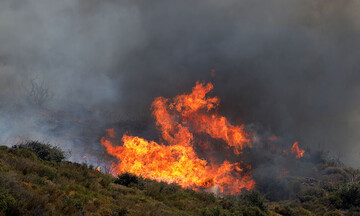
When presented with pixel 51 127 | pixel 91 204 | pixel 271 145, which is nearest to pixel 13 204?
pixel 91 204

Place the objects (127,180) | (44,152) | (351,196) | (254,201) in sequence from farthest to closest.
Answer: (351,196) < (44,152) < (127,180) < (254,201)

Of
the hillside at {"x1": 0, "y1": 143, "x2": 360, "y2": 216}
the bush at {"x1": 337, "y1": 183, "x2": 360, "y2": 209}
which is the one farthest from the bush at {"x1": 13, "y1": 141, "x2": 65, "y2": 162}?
the bush at {"x1": 337, "y1": 183, "x2": 360, "y2": 209}

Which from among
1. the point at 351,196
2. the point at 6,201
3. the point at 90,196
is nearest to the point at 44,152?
the point at 90,196

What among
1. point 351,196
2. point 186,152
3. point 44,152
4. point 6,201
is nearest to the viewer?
point 6,201

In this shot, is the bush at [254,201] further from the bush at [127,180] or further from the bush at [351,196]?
the bush at [351,196]

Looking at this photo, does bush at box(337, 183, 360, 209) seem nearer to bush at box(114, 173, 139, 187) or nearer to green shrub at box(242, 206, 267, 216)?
green shrub at box(242, 206, 267, 216)

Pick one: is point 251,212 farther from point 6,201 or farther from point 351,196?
point 351,196

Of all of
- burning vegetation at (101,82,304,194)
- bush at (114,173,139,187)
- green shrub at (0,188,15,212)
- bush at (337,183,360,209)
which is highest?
burning vegetation at (101,82,304,194)

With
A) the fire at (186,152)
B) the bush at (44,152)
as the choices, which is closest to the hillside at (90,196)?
the bush at (44,152)

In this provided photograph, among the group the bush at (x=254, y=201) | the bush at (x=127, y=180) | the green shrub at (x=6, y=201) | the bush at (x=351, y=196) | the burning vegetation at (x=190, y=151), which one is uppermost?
the burning vegetation at (x=190, y=151)

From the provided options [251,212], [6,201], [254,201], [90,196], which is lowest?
[6,201]

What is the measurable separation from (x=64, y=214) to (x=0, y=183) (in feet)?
7.86

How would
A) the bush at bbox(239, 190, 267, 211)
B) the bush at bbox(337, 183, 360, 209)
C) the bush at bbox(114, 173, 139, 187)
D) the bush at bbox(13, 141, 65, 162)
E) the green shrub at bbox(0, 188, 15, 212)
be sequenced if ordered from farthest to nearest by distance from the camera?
the bush at bbox(337, 183, 360, 209)
the bush at bbox(13, 141, 65, 162)
the bush at bbox(114, 173, 139, 187)
the bush at bbox(239, 190, 267, 211)
the green shrub at bbox(0, 188, 15, 212)

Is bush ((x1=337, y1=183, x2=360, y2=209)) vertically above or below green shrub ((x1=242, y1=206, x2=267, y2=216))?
above
